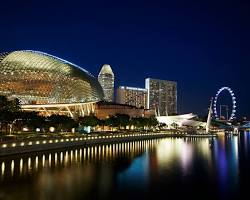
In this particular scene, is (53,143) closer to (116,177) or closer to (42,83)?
(116,177)

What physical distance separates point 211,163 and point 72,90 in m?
51.3

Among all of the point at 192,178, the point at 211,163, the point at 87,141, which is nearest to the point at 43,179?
the point at 192,178

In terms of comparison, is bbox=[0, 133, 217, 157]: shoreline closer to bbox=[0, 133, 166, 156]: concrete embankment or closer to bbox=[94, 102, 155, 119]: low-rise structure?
bbox=[0, 133, 166, 156]: concrete embankment

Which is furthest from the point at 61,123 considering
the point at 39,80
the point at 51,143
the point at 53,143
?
the point at 51,143

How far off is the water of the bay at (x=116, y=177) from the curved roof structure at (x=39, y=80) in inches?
1593

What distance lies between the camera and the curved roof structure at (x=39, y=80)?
73.0 m

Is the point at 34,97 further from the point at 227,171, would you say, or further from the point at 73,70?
the point at 227,171

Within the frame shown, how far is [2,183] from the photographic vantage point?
69.9 feet

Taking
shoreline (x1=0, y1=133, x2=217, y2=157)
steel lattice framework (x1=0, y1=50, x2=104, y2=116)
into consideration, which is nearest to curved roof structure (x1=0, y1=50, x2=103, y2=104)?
steel lattice framework (x1=0, y1=50, x2=104, y2=116)

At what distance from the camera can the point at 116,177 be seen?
2486 cm

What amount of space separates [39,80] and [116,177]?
5448 centimetres

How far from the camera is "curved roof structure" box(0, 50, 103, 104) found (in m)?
73.0

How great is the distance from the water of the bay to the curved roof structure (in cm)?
4045

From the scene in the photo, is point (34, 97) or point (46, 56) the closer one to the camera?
point (34, 97)
